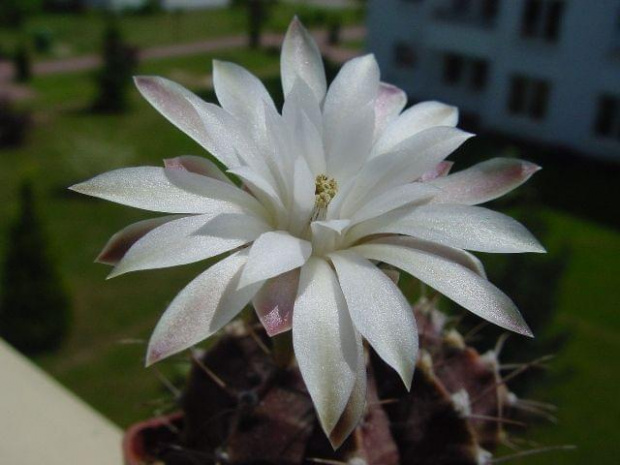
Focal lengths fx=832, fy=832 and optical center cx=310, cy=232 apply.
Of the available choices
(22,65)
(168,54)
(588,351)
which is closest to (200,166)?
(588,351)

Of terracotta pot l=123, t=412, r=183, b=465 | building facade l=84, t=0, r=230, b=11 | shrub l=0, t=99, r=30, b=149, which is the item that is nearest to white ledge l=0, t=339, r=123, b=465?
terracotta pot l=123, t=412, r=183, b=465

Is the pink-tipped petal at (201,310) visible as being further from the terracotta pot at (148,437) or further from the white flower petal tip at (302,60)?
the terracotta pot at (148,437)

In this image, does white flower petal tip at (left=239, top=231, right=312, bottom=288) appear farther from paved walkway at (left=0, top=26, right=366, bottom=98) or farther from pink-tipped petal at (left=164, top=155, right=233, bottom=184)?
paved walkway at (left=0, top=26, right=366, bottom=98)

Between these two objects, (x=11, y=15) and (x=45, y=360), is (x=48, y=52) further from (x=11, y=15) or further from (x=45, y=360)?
(x=45, y=360)

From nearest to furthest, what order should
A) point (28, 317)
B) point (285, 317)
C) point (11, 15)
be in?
point (285, 317) < point (28, 317) < point (11, 15)

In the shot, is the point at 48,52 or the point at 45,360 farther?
the point at 48,52

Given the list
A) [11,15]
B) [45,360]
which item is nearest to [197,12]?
[11,15]
